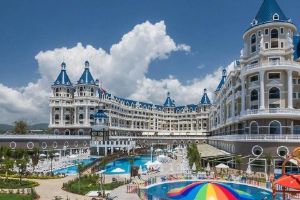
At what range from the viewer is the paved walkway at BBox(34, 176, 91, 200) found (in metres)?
29.3

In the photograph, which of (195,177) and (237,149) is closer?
(195,177)

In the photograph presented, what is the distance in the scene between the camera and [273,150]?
4156 cm

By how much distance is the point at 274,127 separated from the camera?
44.1 metres

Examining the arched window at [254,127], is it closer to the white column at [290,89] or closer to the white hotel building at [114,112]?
the white column at [290,89]

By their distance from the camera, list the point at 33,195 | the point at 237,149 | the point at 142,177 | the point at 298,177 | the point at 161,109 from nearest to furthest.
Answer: the point at 298,177
the point at 33,195
the point at 142,177
the point at 237,149
the point at 161,109

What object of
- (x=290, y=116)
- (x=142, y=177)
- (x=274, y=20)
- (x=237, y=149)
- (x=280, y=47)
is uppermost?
(x=274, y=20)

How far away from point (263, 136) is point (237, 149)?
16.5 feet

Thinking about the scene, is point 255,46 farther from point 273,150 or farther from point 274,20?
point 273,150

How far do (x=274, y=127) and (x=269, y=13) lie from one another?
16.8 m

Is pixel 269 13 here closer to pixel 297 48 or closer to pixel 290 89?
pixel 297 48

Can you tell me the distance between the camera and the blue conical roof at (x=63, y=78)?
324ft

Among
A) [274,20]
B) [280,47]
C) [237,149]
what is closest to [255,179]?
[237,149]

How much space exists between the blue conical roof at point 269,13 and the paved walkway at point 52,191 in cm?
3542

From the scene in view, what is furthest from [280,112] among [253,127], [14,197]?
[14,197]
